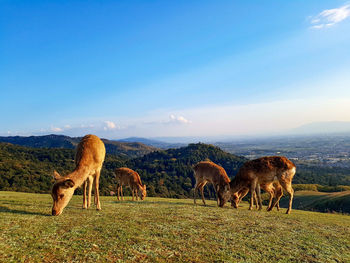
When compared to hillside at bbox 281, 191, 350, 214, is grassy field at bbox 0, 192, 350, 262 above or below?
above

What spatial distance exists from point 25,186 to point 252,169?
177 ft

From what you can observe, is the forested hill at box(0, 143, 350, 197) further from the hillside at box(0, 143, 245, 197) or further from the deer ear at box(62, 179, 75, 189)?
the deer ear at box(62, 179, 75, 189)

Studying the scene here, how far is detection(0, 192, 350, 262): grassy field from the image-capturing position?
4.82m

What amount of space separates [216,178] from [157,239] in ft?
29.8

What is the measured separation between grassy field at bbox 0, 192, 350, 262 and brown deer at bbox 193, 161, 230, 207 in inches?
195

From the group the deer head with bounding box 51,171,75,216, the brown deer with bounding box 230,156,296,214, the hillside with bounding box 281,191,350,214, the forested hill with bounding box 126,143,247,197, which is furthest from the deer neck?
the forested hill with bounding box 126,143,247,197

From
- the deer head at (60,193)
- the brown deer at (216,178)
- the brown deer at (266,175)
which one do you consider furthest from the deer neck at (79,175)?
the brown deer at (266,175)

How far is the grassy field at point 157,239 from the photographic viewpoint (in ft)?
15.8

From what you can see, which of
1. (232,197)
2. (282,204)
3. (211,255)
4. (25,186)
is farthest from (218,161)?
(211,255)

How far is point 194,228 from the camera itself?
281 inches

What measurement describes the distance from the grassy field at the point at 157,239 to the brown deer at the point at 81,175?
1.95 ft

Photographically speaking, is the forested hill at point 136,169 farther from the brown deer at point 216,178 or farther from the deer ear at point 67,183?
the brown deer at point 216,178

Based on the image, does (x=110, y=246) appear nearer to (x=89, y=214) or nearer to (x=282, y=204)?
(x=89, y=214)

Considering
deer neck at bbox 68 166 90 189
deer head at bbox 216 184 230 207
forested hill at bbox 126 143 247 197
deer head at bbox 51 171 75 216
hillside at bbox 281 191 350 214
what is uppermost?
deer neck at bbox 68 166 90 189
